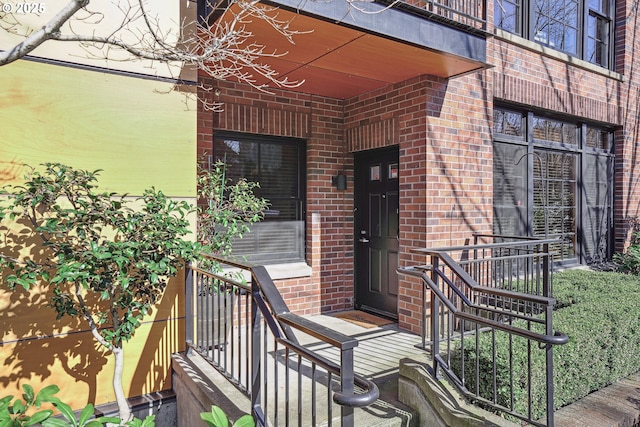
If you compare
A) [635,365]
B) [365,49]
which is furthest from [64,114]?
[635,365]

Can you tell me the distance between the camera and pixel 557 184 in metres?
5.89

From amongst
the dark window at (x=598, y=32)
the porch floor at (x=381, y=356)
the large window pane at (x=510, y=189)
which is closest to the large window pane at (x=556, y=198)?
the large window pane at (x=510, y=189)

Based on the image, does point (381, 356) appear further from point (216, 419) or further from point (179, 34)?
point (179, 34)

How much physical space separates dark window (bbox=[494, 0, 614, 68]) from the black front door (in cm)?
236

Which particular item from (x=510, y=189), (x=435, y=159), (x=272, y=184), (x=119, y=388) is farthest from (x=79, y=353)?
(x=510, y=189)

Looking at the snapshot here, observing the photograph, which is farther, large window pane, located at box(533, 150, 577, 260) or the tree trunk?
large window pane, located at box(533, 150, 577, 260)

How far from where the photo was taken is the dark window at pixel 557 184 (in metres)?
5.16

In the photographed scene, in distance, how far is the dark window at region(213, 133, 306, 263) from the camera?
454cm

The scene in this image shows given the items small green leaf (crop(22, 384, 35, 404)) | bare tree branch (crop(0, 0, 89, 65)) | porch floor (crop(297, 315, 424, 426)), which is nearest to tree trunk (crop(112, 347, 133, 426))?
small green leaf (crop(22, 384, 35, 404))

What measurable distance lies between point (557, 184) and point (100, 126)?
5.81m

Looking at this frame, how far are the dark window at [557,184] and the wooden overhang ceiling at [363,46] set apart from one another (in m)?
1.61

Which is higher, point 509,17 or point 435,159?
point 509,17

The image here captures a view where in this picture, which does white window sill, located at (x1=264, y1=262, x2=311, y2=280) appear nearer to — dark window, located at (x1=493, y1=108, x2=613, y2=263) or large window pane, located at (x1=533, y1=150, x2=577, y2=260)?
dark window, located at (x1=493, y1=108, x2=613, y2=263)

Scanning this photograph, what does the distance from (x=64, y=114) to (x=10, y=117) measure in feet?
0.97
